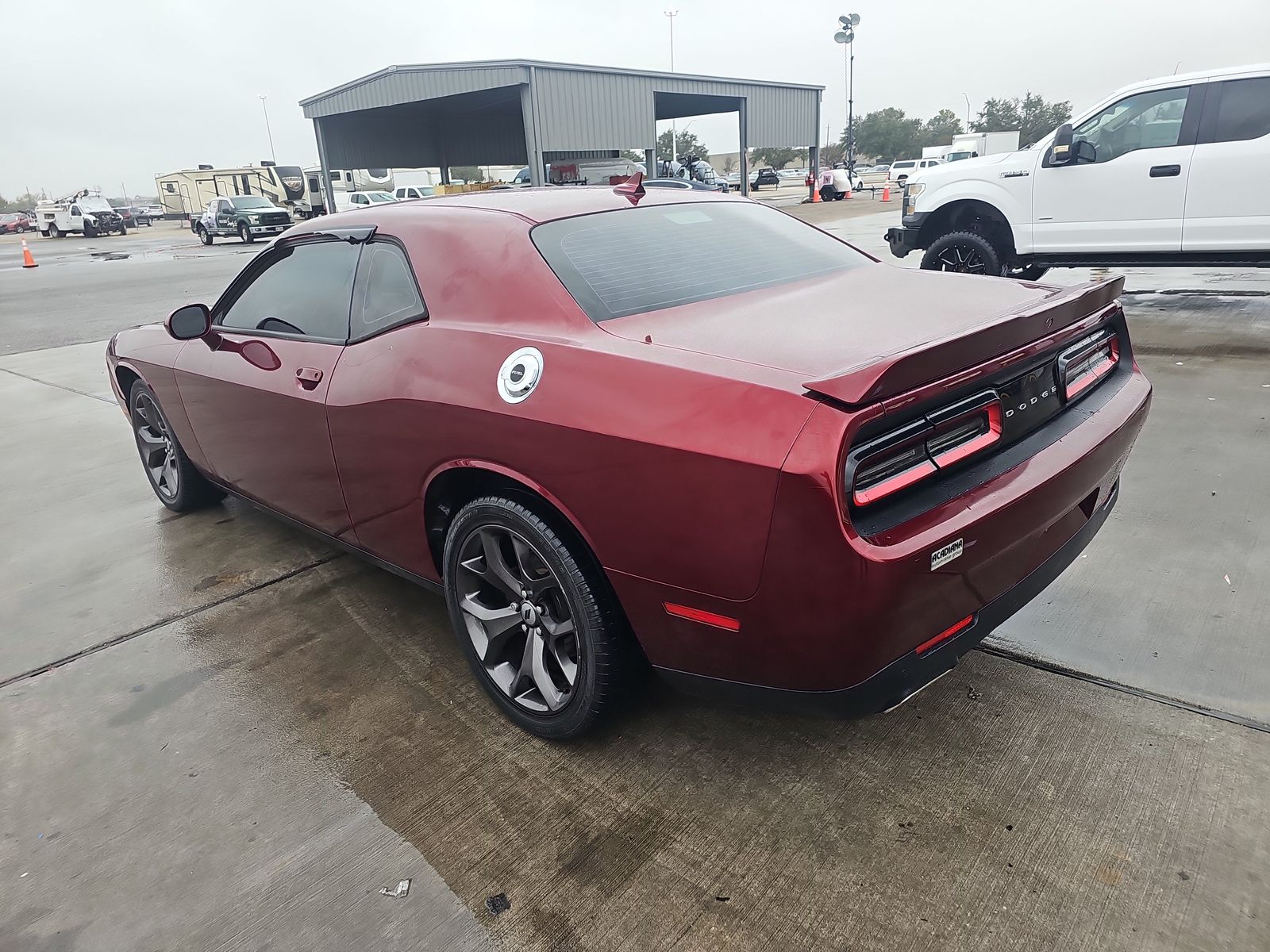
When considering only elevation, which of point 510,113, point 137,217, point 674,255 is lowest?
point 674,255

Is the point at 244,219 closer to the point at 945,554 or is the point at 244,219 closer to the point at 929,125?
the point at 945,554

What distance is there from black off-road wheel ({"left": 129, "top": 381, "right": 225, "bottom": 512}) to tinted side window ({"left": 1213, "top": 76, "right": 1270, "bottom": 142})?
25.2ft

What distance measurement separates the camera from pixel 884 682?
190cm

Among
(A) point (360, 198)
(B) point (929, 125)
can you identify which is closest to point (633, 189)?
(A) point (360, 198)

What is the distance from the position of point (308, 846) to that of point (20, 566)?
2794 mm

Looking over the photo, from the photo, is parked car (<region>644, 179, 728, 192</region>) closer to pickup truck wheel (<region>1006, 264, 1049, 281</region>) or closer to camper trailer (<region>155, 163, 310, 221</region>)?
pickup truck wheel (<region>1006, 264, 1049, 281</region>)

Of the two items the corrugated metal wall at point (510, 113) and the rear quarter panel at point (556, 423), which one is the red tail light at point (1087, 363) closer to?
the rear quarter panel at point (556, 423)

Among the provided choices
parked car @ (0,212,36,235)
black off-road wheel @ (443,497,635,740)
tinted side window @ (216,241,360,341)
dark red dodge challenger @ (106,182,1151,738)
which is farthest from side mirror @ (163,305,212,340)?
parked car @ (0,212,36,235)

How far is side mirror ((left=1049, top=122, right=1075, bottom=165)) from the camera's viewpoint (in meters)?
7.37

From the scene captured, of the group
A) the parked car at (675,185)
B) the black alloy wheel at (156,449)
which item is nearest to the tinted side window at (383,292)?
the parked car at (675,185)

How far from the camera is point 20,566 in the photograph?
13.2 ft

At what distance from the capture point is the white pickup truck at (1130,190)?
22.0ft

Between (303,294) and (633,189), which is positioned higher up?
(633,189)

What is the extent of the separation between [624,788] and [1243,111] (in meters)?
7.40
